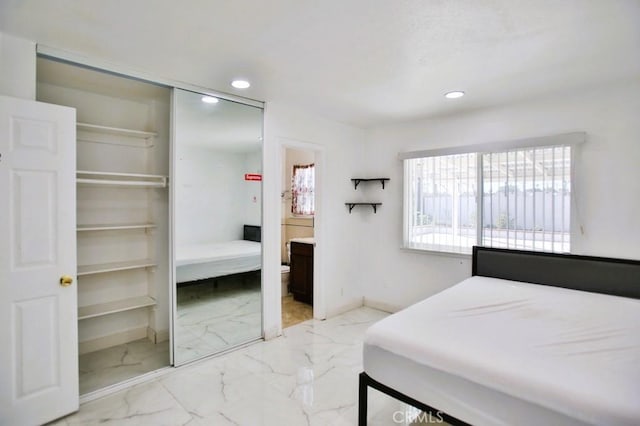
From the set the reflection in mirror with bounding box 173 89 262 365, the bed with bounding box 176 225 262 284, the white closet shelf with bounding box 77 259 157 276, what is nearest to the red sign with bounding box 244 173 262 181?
the reflection in mirror with bounding box 173 89 262 365

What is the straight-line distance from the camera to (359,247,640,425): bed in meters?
1.38

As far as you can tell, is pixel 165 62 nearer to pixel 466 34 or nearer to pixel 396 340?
pixel 466 34

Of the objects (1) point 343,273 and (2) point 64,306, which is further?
(1) point 343,273

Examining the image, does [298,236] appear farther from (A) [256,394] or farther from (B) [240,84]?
(A) [256,394]

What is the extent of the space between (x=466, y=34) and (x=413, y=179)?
7.54 ft

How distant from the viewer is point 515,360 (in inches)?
62.7

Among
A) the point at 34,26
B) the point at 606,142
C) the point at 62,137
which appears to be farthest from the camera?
the point at 606,142

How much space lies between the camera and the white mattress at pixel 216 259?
304 centimetres

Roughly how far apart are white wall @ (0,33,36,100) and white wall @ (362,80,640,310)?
3.62m

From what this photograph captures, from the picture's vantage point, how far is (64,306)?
2.24 meters

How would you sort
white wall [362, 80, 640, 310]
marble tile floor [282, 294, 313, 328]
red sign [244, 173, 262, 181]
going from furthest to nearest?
1. marble tile floor [282, 294, 313, 328]
2. red sign [244, 173, 262, 181]
3. white wall [362, 80, 640, 310]

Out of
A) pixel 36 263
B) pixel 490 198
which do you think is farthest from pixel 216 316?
pixel 490 198

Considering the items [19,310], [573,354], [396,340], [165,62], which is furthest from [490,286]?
[19,310]

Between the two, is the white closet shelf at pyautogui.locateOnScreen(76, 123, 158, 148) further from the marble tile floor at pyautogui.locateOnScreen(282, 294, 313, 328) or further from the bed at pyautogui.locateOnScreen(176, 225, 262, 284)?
the marble tile floor at pyautogui.locateOnScreen(282, 294, 313, 328)
